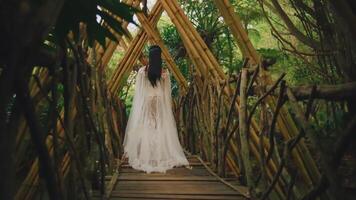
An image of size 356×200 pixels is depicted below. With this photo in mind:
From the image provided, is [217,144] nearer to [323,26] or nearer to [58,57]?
[323,26]

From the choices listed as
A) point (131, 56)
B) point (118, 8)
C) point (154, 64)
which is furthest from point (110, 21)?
point (131, 56)

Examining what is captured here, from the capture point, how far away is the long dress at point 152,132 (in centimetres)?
421

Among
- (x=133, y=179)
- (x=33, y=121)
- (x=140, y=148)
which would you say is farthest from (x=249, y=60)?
(x=33, y=121)

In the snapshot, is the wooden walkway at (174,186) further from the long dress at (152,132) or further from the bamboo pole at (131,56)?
the bamboo pole at (131,56)

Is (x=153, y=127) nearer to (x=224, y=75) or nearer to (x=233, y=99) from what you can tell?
(x=224, y=75)

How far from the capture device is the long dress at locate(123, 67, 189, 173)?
421cm

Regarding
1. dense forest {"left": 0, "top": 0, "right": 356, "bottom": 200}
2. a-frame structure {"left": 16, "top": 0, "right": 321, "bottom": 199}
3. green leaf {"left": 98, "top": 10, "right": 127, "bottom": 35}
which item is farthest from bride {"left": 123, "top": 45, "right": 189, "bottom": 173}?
green leaf {"left": 98, "top": 10, "right": 127, "bottom": 35}

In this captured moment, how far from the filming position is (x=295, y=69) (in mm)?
7152

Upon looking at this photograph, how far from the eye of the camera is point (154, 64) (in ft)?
15.7

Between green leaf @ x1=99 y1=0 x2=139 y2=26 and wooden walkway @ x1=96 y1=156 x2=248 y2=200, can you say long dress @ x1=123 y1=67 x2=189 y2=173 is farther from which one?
green leaf @ x1=99 y1=0 x2=139 y2=26

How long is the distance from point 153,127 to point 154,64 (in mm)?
734

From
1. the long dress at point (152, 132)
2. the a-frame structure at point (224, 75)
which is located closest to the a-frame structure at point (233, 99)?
the a-frame structure at point (224, 75)

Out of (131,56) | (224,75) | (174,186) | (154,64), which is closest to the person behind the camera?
(174,186)

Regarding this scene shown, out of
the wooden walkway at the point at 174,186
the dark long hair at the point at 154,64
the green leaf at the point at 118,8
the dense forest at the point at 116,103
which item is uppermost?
the dark long hair at the point at 154,64
